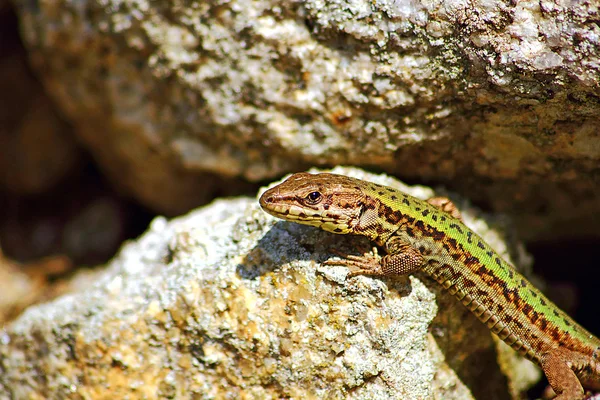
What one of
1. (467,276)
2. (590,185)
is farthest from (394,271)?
(590,185)

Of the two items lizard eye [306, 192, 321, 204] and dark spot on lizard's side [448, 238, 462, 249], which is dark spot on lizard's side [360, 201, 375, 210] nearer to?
lizard eye [306, 192, 321, 204]

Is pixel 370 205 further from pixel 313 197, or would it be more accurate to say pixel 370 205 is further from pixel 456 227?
pixel 456 227

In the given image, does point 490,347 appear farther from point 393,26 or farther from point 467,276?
point 393,26

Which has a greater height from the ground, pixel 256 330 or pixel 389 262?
pixel 389 262

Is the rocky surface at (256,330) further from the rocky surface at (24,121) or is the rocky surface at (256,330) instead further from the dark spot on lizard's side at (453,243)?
the rocky surface at (24,121)

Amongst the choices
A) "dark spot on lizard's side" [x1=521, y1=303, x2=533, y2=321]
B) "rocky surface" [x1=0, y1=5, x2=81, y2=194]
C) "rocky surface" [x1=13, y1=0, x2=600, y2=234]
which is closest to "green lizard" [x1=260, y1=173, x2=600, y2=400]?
"dark spot on lizard's side" [x1=521, y1=303, x2=533, y2=321]

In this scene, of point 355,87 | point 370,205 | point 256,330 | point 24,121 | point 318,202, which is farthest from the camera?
point 24,121

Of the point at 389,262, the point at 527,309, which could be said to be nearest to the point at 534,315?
the point at 527,309
